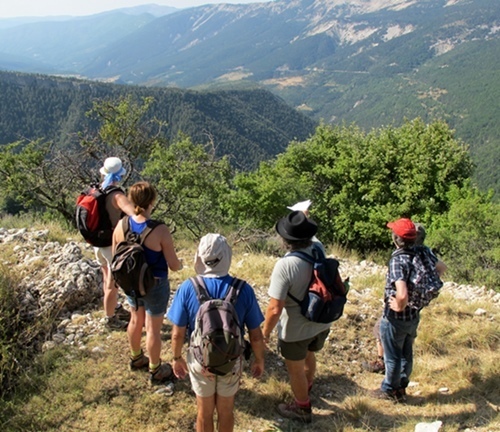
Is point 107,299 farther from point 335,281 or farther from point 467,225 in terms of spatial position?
point 467,225

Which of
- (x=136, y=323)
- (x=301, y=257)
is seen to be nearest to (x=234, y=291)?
(x=301, y=257)

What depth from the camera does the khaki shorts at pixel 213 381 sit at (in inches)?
111

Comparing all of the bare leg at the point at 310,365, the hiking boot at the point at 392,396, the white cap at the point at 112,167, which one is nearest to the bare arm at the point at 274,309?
the bare leg at the point at 310,365

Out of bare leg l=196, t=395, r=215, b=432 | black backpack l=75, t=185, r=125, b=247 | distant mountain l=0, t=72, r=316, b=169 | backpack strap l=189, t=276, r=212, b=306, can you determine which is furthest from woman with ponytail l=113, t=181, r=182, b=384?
distant mountain l=0, t=72, r=316, b=169

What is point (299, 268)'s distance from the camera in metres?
3.06

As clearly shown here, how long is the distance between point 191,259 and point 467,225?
8.33 metres

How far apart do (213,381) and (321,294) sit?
0.98 m

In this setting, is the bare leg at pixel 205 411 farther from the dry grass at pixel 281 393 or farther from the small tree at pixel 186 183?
the small tree at pixel 186 183

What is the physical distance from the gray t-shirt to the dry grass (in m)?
0.85

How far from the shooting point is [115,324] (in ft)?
14.9

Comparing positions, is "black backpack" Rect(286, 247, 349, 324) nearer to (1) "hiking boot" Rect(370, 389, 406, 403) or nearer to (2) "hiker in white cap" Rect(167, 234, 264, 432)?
(2) "hiker in white cap" Rect(167, 234, 264, 432)

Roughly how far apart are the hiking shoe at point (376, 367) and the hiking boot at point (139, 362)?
2.28 meters

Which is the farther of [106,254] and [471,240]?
[471,240]

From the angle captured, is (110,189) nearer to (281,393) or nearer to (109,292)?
(109,292)
